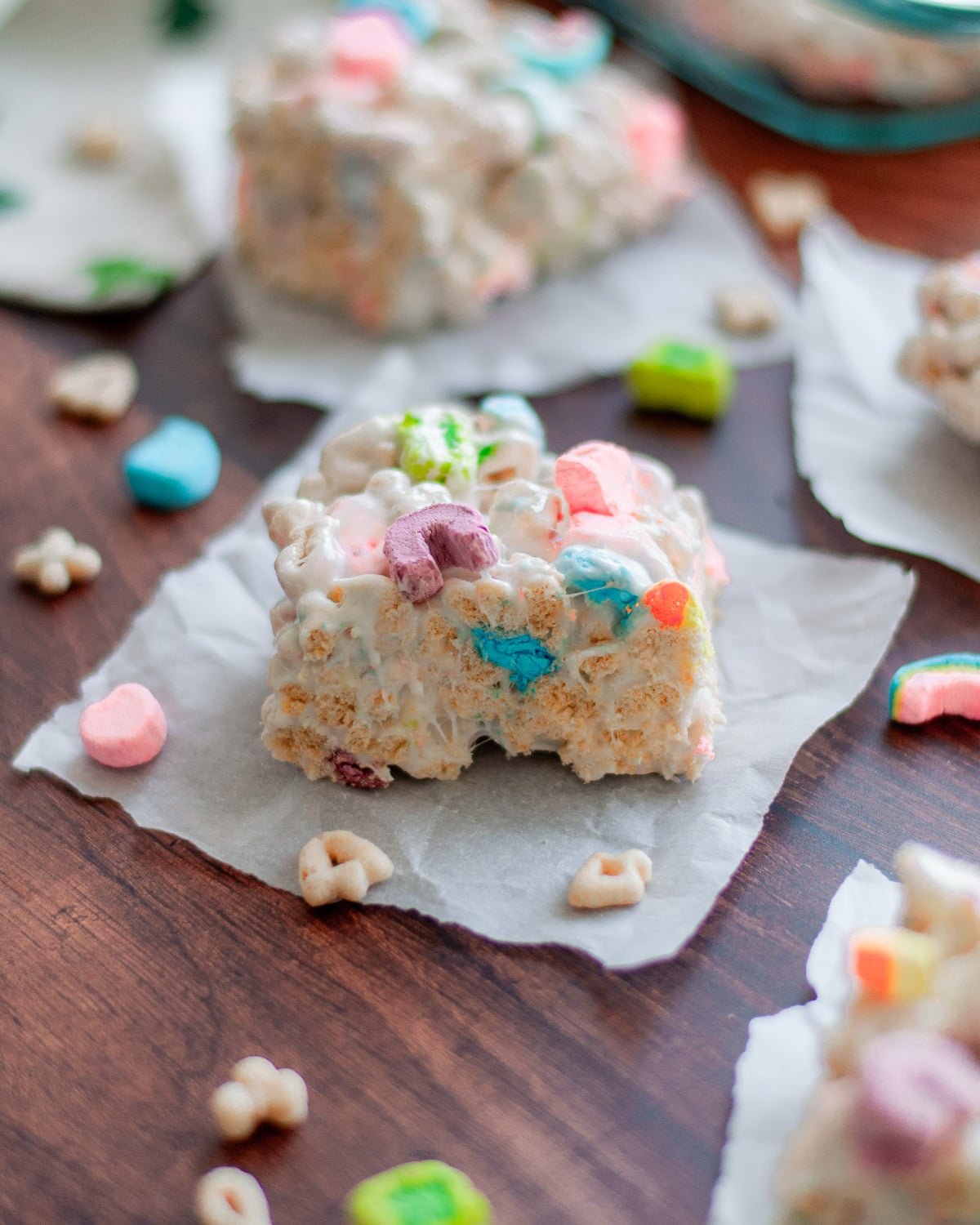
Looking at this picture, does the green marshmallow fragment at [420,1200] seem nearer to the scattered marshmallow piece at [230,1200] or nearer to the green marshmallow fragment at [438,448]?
the scattered marshmallow piece at [230,1200]

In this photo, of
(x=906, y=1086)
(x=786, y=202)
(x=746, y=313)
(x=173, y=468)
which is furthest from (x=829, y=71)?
(x=906, y=1086)

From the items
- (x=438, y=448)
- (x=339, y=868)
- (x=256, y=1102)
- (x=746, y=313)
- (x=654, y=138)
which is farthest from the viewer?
(x=654, y=138)

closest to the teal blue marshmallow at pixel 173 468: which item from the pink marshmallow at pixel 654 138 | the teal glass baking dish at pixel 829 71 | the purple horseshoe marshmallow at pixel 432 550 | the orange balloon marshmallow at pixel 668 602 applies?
the purple horseshoe marshmallow at pixel 432 550

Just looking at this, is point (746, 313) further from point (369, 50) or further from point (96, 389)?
point (96, 389)

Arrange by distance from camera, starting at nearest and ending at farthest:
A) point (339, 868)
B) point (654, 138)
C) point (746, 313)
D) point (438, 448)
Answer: point (339, 868) → point (438, 448) → point (746, 313) → point (654, 138)

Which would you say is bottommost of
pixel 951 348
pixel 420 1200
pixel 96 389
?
pixel 96 389
